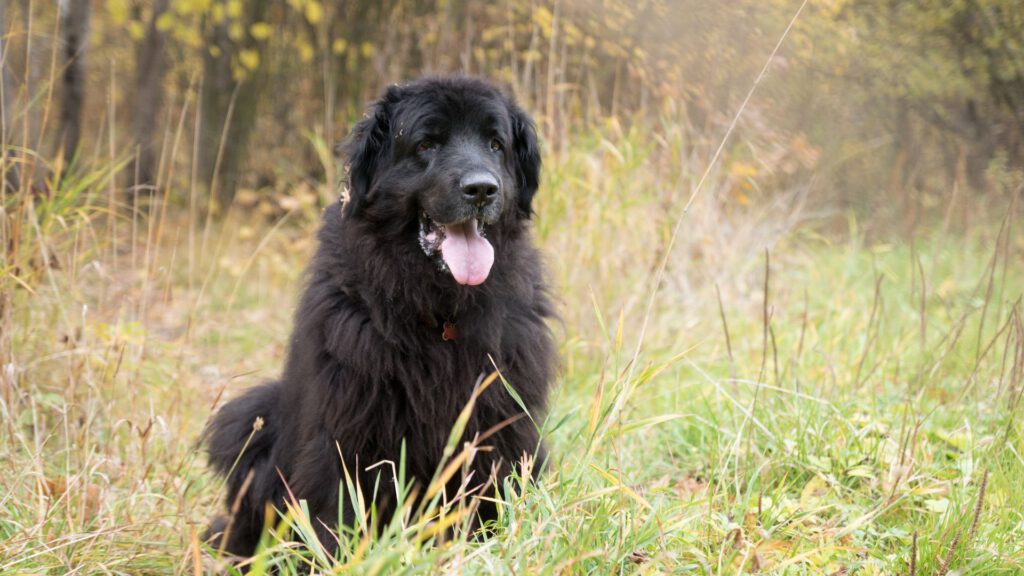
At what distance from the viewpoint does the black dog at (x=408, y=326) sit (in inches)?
111

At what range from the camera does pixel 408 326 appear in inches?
115

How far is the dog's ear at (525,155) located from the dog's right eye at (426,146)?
1.36ft

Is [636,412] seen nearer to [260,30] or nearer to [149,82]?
[260,30]

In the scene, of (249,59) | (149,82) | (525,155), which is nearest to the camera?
(525,155)

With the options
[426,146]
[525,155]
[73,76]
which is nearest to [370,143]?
[426,146]

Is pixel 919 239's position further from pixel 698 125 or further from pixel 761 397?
pixel 761 397

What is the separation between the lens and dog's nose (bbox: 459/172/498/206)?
2.89 meters

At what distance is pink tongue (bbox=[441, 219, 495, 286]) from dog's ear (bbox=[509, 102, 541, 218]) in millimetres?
431

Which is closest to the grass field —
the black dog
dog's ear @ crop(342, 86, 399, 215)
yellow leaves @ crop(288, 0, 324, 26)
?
the black dog

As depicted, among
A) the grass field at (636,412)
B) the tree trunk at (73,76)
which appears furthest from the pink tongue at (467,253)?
the tree trunk at (73,76)

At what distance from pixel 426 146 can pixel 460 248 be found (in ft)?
1.53

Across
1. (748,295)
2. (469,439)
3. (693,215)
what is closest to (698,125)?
(693,215)

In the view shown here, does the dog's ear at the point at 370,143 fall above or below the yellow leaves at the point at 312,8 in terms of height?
below

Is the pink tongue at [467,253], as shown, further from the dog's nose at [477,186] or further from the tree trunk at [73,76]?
the tree trunk at [73,76]
